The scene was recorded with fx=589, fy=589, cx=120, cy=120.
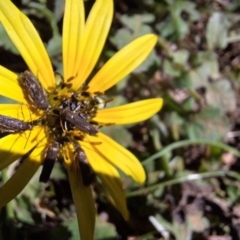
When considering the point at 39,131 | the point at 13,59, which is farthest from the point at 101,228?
the point at 13,59

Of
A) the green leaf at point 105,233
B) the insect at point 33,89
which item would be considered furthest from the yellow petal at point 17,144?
the green leaf at point 105,233

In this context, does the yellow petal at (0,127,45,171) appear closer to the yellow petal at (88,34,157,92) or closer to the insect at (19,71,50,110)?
the insect at (19,71,50,110)

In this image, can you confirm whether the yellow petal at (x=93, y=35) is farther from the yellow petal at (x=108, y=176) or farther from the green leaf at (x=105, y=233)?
the green leaf at (x=105, y=233)

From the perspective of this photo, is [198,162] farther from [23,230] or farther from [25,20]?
[25,20]

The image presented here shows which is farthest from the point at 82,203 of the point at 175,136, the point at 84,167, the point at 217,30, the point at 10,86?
the point at 217,30

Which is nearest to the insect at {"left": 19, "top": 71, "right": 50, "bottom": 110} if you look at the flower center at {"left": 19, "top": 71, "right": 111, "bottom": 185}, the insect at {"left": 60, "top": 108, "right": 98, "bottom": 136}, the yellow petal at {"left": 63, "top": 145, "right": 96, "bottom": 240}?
the flower center at {"left": 19, "top": 71, "right": 111, "bottom": 185}

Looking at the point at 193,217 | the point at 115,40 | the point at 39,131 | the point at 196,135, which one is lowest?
the point at 193,217

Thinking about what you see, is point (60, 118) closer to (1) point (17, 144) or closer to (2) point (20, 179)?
(1) point (17, 144)
